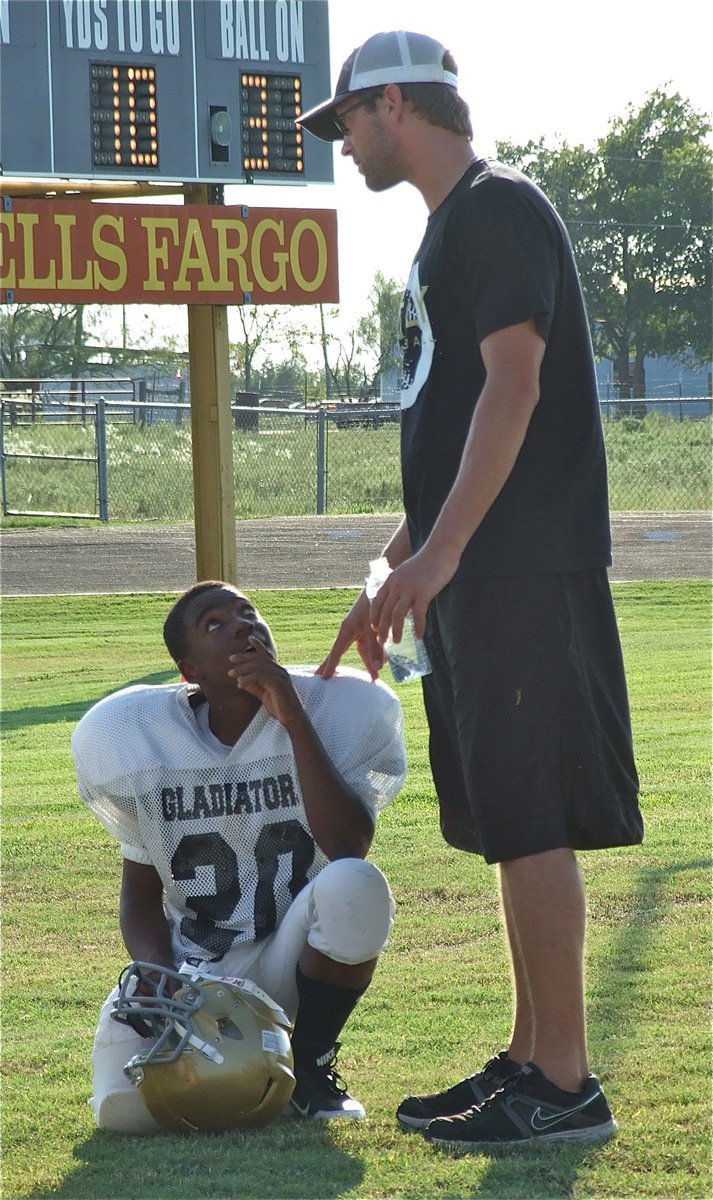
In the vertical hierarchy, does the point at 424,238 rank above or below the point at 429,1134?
above

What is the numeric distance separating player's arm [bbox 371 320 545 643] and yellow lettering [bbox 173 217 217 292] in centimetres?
644

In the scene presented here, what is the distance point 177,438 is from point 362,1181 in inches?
1121

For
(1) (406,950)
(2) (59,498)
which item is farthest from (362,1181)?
(2) (59,498)

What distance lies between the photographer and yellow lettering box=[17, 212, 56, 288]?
8.87 m

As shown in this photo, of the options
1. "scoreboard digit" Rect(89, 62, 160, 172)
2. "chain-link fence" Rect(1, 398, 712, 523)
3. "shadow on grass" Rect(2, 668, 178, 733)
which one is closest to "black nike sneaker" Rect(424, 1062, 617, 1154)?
"shadow on grass" Rect(2, 668, 178, 733)

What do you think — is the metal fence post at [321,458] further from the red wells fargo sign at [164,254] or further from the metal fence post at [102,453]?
the red wells fargo sign at [164,254]

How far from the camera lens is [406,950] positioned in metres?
4.44

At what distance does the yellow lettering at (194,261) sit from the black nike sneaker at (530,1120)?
6.76m

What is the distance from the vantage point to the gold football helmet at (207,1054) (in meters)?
3.01

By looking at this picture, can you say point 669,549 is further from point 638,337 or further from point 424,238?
point 638,337

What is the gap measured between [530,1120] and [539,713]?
0.77 metres

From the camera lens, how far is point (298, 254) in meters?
9.27

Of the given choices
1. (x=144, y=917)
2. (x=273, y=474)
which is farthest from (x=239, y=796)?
(x=273, y=474)

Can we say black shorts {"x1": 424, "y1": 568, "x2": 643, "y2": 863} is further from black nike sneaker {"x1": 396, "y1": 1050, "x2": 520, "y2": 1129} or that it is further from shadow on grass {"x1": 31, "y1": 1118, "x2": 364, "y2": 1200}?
shadow on grass {"x1": 31, "y1": 1118, "x2": 364, "y2": 1200}
